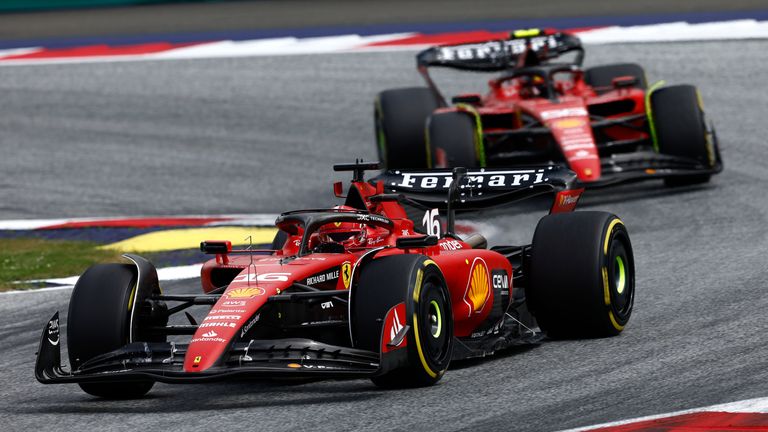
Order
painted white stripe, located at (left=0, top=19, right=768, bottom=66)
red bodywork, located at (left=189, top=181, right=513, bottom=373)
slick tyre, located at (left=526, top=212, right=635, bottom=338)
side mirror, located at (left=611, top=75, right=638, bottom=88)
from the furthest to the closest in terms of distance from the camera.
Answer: painted white stripe, located at (left=0, top=19, right=768, bottom=66) < side mirror, located at (left=611, top=75, right=638, bottom=88) < slick tyre, located at (left=526, top=212, right=635, bottom=338) < red bodywork, located at (left=189, top=181, right=513, bottom=373)

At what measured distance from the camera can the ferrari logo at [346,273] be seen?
334 inches

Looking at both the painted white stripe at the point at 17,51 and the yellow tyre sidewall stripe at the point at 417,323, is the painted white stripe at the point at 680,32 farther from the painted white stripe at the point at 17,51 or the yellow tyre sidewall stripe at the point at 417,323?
the yellow tyre sidewall stripe at the point at 417,323

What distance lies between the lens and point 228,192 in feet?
56.7

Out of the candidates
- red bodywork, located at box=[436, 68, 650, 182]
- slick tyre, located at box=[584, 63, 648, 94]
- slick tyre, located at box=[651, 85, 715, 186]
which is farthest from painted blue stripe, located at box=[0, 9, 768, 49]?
slick tyre, located at box=[651, 85, 715, 186]

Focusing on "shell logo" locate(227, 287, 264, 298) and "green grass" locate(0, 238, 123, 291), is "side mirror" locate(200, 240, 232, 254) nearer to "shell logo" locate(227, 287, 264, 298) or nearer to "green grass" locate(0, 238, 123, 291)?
"shell logo" locate(227, 287, 264, 298)

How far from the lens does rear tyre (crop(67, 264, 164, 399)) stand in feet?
26.9

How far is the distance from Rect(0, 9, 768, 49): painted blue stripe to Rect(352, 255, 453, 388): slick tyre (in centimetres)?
1474

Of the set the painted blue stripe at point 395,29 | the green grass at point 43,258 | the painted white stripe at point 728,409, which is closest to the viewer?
the painted white stripe at point 728,409

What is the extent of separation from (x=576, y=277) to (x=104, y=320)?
9.23 feet

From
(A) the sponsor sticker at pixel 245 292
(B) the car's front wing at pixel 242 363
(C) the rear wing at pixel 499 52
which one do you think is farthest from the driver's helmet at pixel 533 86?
(B) the car's front wing at pixel 242 363

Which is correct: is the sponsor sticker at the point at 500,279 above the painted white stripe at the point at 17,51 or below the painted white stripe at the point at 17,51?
below

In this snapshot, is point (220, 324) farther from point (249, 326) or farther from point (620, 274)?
point (620, 274)

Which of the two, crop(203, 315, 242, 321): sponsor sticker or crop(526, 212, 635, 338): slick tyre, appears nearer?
crop(203, 315, 242, 321): sponsor sticker

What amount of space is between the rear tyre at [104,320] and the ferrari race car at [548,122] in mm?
6786
